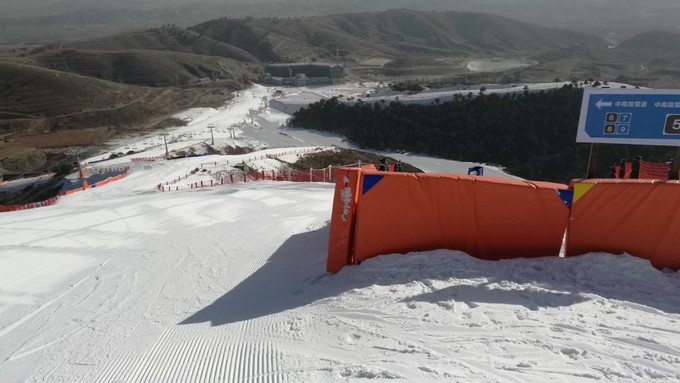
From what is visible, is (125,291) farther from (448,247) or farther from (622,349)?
(622,349)

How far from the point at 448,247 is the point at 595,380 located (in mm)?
3211

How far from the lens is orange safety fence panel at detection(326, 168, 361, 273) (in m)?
6.89

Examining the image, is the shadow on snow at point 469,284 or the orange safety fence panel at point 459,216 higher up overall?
the orange safety fence panel at point 459,216

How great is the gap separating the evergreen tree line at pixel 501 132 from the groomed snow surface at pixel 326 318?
100ft

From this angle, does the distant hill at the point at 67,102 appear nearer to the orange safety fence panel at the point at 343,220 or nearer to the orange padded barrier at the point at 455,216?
the orange safety fence panel at the point at 343,220

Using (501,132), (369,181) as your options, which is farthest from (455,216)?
(501,132)

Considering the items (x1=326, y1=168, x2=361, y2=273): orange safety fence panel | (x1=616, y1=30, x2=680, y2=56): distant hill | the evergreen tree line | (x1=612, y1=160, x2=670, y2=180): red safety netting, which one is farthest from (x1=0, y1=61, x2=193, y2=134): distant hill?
(x1=616, y1=30, x2=680, y2=56): distant hill

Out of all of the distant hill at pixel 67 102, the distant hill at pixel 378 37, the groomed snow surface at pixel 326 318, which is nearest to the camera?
the groomed snow surface at pixel 326 318

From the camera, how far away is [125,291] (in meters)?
7.30

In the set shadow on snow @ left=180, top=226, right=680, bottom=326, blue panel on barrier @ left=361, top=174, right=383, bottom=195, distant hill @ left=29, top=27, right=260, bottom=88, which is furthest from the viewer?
distant hill @ left=29, top=27, right=260, bottom=88

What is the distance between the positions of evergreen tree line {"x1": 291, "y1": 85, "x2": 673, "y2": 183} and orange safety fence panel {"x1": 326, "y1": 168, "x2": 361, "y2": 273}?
31124mm

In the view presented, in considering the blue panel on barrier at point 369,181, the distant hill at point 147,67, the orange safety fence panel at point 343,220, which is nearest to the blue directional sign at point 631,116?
the blue panel on barrier at point 369,181

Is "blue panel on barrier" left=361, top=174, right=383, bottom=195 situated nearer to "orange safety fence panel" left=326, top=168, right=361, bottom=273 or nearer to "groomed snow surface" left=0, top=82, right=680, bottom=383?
"orange safety fence panel" left=326, top=168, right=361, bottom=273

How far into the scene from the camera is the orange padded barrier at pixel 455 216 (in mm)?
6648
